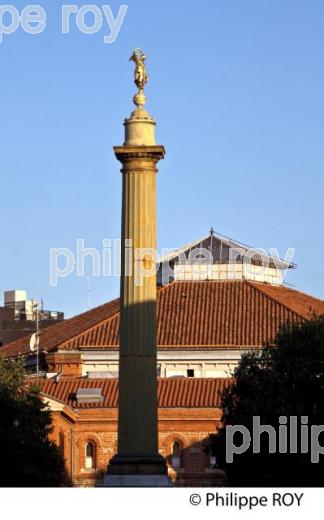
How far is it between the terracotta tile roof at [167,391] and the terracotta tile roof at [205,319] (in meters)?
9.13

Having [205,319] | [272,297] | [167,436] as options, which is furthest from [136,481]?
[272,297]

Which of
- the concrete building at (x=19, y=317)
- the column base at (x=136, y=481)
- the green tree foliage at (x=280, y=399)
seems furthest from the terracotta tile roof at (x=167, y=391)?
the concrete building at (x=19, y=317)

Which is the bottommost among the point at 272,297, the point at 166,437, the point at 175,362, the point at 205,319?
the point at 166,437

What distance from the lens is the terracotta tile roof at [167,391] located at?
9088cm

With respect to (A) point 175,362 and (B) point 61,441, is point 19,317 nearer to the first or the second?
(A) point 175,362

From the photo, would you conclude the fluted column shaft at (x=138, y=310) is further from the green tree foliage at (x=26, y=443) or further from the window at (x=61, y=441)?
the window at (x=61, y=441)

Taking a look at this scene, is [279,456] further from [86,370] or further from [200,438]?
[86,370]

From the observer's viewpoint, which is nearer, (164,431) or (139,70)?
(139,70)

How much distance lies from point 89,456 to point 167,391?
475 centimetres

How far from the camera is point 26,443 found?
77.0 metres

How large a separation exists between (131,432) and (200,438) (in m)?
33.0

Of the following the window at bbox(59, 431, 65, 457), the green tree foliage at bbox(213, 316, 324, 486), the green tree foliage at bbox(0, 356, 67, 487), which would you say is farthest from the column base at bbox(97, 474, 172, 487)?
the window at bbox(59, 431, 65, 457)

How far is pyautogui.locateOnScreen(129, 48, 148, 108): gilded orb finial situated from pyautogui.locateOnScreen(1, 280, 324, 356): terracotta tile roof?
4195 centimetres
